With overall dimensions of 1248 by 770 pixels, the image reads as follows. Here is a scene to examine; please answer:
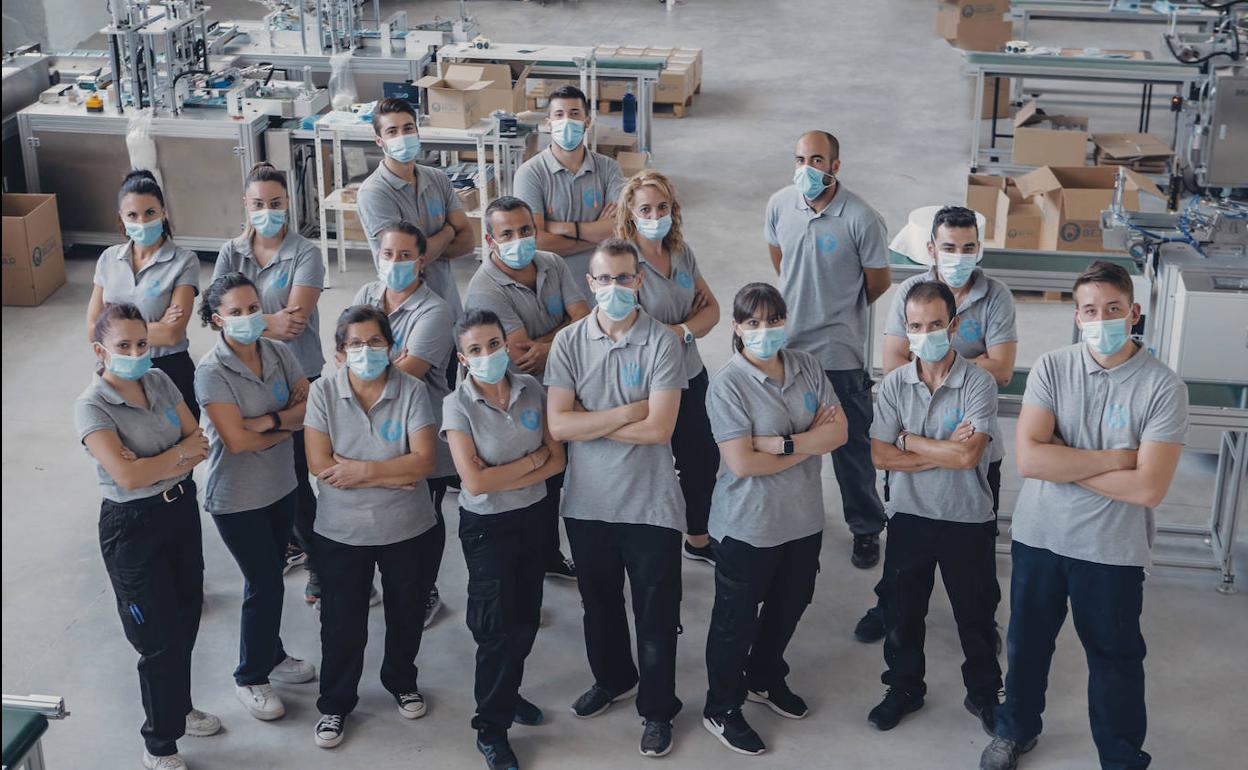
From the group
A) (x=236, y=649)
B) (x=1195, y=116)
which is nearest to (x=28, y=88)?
(x=236, y=649)

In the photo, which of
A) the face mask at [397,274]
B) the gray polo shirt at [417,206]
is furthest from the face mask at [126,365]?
the gray polo shirt at [417,206]

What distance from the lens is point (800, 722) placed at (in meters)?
3.92

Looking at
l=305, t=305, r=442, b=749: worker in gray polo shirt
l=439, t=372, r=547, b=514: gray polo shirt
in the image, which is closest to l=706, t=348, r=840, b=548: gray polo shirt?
l=439, t=372, r=547, b=514: gray polo shirt

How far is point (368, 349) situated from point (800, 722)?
1.71m

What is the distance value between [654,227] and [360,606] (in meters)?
1.46

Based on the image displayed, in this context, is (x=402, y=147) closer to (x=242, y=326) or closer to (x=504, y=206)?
(x=504, y=206)

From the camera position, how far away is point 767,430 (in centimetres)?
348

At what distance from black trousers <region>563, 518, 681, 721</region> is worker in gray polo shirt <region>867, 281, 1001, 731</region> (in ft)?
2.14

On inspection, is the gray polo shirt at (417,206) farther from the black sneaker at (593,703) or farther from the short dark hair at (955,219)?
the short dark hair at (955,219)

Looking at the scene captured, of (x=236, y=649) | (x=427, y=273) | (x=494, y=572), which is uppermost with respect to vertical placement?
(x=427, y=273)

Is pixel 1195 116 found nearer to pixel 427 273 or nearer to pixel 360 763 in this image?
pixel 427 273

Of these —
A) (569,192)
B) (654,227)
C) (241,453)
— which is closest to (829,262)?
(654,227)

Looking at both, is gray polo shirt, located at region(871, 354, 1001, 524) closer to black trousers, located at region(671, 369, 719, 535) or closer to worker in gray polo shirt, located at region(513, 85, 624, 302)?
black trousers, located at region(671, 369, 719, 535)

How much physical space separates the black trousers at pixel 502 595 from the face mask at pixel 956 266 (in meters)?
1.41
